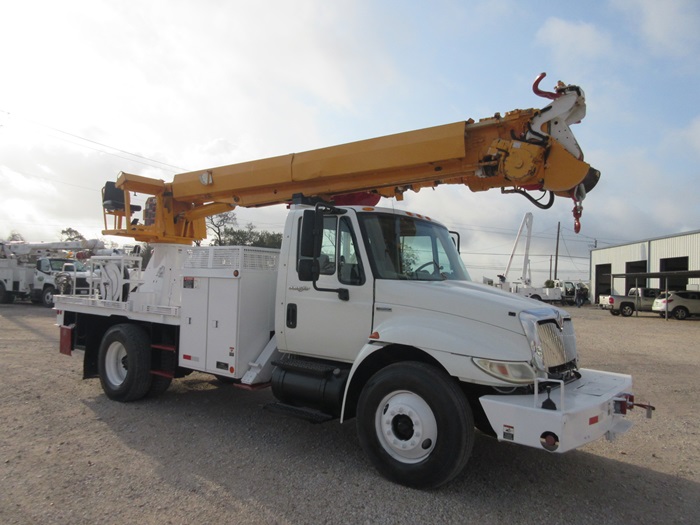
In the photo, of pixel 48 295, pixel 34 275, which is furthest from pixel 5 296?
pixel 48 295

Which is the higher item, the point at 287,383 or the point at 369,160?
the point at 369,160

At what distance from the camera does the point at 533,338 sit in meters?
3.96

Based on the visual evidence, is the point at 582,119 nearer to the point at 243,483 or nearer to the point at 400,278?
the point at 400,278

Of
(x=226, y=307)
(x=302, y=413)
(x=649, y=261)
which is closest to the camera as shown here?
(x=302, y=413)

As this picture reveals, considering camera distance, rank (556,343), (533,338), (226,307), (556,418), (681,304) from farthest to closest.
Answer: (681,304) < (226,307) < (556,343) < (533,338) < (556,418)

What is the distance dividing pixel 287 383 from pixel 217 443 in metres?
1.06

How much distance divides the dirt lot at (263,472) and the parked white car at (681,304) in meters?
22.9

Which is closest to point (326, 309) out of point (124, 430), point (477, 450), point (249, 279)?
point (249, 279)

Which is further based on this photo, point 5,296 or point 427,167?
point 5,296

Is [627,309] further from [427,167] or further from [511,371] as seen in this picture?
[511,371]

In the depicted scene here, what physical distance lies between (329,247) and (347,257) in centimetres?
23

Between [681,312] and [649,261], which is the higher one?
[649,261]

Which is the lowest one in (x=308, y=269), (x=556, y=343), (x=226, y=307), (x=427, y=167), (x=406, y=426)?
(x=406, y=426)

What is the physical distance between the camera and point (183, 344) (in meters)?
6.10
